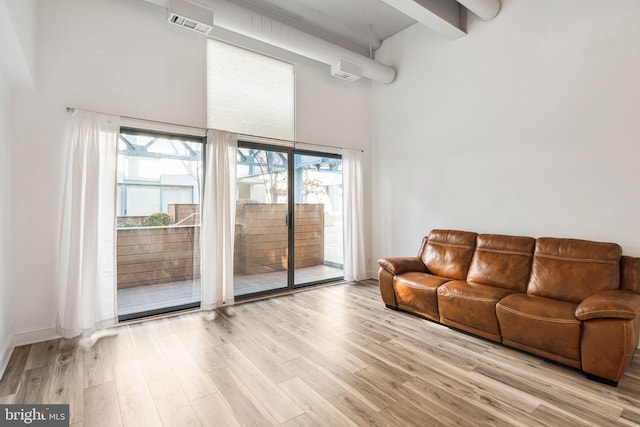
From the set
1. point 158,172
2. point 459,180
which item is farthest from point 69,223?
point 459,180

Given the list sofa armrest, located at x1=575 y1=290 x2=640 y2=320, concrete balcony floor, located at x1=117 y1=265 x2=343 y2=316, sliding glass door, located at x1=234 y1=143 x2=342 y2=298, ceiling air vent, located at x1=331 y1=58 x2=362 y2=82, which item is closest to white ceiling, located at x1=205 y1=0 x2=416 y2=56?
ceiling air vent, located at x1=331 y1=58 x2=362 y2=82

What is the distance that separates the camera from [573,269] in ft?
9.41

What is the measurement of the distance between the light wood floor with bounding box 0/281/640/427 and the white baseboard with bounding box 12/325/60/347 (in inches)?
4.5

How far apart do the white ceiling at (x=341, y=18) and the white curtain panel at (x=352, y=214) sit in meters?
1.82

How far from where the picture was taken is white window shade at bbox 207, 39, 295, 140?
392 centimetres

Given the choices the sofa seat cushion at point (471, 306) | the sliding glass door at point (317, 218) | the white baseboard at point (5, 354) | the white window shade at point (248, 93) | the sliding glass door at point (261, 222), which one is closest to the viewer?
the white baseboard at point (5, 354)

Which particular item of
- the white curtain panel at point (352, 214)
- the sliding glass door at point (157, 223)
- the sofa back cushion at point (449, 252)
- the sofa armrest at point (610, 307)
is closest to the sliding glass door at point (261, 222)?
the sliding glass door at point (157, 223)

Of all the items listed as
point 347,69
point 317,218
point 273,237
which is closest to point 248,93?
point 347,69

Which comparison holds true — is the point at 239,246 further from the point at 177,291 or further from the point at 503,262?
the point at 503,262

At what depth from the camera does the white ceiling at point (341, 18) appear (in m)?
4.10

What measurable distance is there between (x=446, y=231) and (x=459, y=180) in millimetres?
734

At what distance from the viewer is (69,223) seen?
297 centimetres

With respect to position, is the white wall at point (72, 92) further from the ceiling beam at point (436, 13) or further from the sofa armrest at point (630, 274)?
the sofa armrest at point (630, 274)

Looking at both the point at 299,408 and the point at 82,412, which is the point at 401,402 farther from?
the point at 82,412
